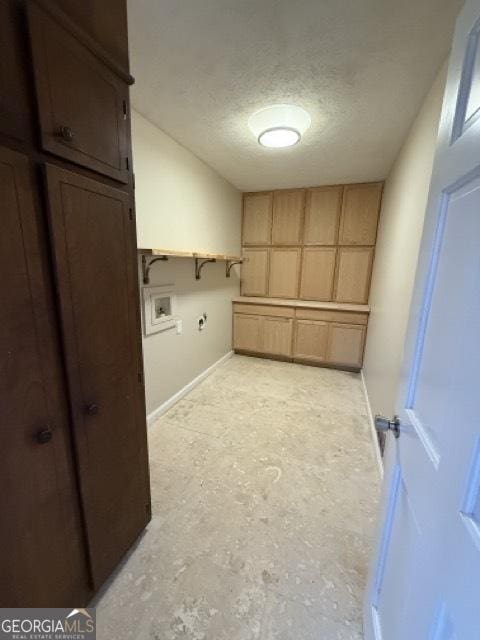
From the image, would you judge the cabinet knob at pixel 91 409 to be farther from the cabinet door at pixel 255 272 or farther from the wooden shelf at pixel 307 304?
the cabinet door at pixel 255 272

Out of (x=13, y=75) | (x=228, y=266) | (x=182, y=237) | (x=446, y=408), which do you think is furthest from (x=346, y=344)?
(x=13, y=75)

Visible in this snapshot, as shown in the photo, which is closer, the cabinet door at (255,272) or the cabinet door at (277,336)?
the cabinet door at (277,336)

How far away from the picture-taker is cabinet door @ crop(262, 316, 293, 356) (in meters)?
3.69

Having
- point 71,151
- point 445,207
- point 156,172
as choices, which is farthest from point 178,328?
point 445,207

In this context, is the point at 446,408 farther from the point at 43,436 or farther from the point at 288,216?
the point at 288,216

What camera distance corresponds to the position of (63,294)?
2.76 feet

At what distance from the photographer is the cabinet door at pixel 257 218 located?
3.76m

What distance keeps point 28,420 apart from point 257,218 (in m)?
3.62

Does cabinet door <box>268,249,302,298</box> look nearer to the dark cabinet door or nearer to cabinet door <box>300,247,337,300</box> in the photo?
cabinet door <box>300,247,337,300</box>

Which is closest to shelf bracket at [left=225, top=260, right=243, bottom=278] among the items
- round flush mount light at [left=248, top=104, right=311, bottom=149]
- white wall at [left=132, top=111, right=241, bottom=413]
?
white wall at [left=132, top=111, right=241, bottom=413]

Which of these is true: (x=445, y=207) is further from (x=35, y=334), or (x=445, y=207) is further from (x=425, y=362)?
(x=35, y=334)

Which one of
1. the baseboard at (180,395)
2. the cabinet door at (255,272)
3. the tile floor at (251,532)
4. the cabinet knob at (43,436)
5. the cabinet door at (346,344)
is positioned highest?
the cabinet door at (255,272)

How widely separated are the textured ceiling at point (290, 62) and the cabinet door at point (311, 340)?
203cm

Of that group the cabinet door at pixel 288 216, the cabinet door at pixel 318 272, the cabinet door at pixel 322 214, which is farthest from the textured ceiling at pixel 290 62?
the cabinet door at pixel 318 272
